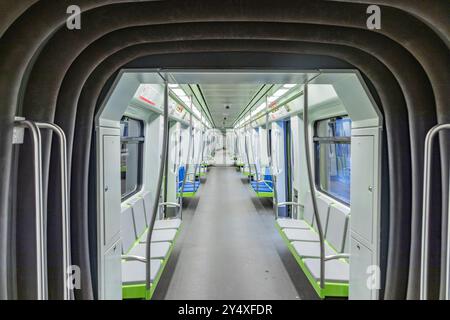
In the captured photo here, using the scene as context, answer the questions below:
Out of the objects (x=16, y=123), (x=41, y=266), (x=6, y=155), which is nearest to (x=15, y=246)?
(x=41, y=266)

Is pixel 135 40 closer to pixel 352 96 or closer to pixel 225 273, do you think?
pixel 352 96

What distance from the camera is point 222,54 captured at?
2.13 m

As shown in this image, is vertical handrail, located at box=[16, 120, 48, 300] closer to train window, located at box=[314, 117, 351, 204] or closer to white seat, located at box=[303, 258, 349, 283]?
white seat, located at box=[303, 258, 349, 283]

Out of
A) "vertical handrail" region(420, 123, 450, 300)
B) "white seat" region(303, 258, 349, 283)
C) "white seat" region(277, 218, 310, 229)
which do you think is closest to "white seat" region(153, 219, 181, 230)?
"white seat" region(277, 218, 310, 229)

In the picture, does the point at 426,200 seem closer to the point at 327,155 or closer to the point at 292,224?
the point at 292,224

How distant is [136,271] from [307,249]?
6.68 feet

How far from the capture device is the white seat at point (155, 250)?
355cm

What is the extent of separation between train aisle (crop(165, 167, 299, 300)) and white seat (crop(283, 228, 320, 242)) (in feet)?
1.45

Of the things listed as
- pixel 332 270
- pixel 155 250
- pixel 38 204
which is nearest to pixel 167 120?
Answer: pixel 38 204

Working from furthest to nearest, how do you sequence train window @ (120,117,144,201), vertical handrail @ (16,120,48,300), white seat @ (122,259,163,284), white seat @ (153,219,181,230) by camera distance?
train window @ (120,117,144,201) < white seat @ (153,219,181,230) < white seat @ (122,259,163,284) < vertical handrail @ (16,120,48,300)

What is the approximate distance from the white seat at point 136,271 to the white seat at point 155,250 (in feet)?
0.51

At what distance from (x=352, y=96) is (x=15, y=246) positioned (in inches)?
92.8

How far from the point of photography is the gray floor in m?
3.59

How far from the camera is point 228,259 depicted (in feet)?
14.9
